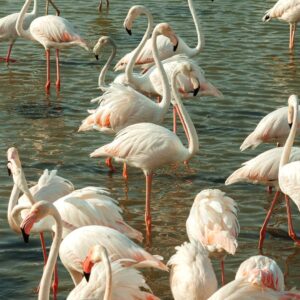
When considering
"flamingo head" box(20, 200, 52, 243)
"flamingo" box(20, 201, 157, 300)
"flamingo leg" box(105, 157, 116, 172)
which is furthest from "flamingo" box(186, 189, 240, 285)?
"flamingo leg" box(105, 157, 116, 172)

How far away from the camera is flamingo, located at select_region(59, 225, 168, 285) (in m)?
5.74

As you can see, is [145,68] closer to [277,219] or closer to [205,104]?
[205,104]

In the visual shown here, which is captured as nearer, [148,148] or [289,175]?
[289,175]

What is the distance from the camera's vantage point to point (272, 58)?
44.3 feet

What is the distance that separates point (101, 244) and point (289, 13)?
9347 millimetres

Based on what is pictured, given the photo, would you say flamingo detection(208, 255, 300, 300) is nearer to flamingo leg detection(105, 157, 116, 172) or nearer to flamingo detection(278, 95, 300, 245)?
flamingo detection(278, 95, 300, 245)

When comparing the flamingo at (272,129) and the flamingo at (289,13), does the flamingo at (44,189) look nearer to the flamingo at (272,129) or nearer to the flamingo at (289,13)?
the flamingo at (272,129)

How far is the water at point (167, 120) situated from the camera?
7195 mm

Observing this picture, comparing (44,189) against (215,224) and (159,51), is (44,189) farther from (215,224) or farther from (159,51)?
(159,51)

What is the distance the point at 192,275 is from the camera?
5539 millimetres

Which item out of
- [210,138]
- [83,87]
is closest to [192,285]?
[210,138]

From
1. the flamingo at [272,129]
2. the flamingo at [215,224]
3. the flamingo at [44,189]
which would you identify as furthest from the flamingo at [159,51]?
the flamingo at [215,224]

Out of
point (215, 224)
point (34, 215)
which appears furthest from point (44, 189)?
point (34, 215)

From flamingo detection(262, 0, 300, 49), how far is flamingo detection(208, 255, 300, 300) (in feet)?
29.5
